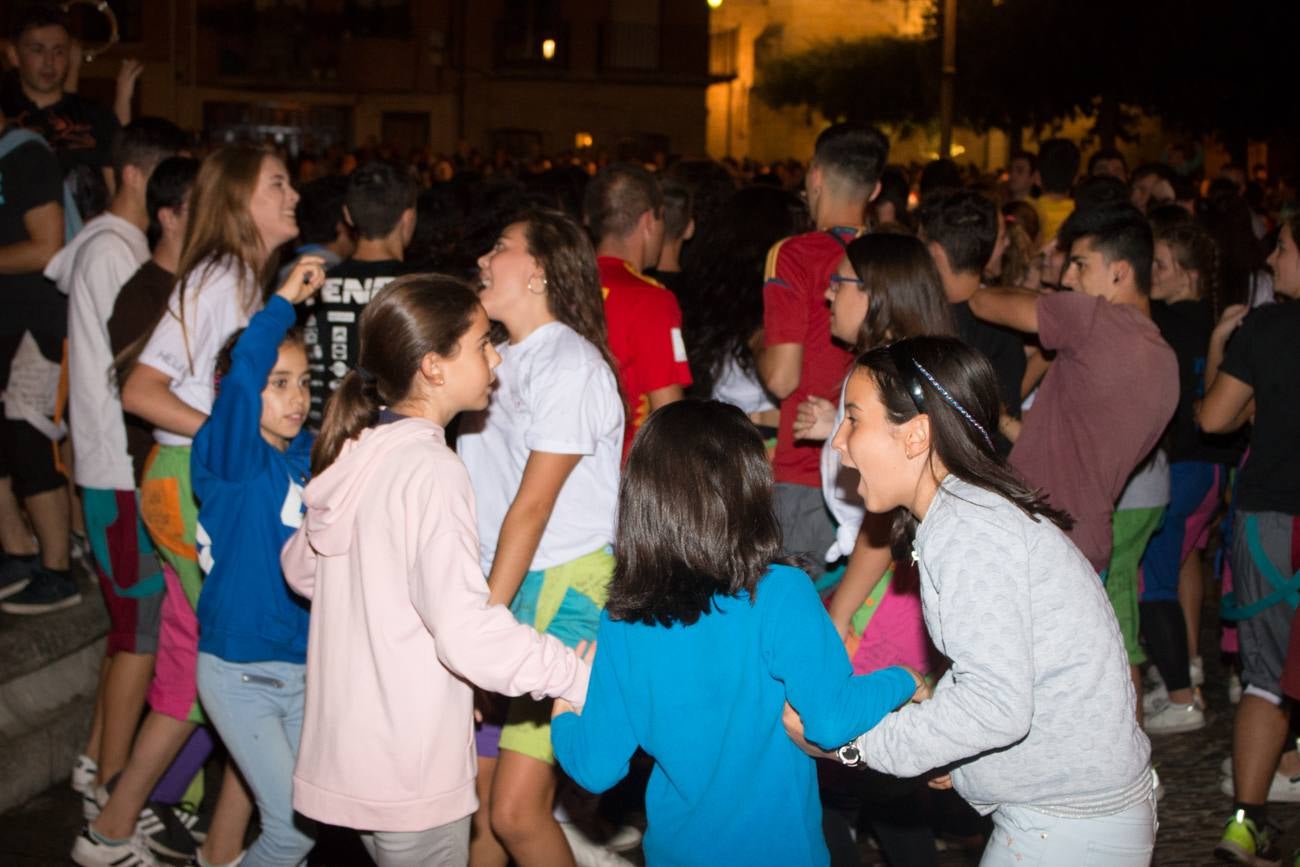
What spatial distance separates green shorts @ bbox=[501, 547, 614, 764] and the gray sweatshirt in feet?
4.24

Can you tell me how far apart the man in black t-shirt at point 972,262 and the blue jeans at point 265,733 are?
2596 millimetres

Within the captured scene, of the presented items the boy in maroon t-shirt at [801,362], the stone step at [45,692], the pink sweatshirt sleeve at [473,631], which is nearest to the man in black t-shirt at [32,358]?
the stone step at [45,692]

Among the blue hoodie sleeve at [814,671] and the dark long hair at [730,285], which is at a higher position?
the dark long hair at [730,285]

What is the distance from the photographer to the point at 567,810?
4.74 m

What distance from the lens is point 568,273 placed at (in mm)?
3912

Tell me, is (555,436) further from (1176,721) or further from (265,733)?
(1176,721)

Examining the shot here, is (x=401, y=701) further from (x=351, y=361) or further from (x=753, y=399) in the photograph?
(x=753, y=399)

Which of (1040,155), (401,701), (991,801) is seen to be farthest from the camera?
(1040,155)

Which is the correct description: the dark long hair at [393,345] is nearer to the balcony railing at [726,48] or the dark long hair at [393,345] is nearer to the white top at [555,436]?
the white top at [555,436]

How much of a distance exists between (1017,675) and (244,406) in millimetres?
2256

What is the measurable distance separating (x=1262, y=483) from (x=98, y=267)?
13.9ft

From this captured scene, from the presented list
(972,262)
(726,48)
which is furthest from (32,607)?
(726,48)

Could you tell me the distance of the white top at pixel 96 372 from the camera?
4.86 metres

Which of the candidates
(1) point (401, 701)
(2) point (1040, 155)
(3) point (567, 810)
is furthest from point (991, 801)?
(2) point (1040, 155)
